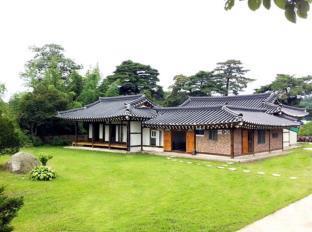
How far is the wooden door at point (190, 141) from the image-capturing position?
2033 centimetres

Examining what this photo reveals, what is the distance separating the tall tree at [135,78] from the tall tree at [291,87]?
1595 cm

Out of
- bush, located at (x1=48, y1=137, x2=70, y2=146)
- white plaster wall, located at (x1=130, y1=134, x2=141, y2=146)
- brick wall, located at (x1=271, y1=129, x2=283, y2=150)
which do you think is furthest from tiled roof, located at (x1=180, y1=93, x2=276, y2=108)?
bush, located at (x1=48, y1=137, x2=70, y2=146)

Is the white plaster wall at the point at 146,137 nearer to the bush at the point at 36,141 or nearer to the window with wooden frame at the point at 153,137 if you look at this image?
the window with wooden frame at the point at 153,137

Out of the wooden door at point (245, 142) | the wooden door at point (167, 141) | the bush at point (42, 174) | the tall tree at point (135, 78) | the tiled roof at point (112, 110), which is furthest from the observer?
the tall tree at point (135, 78)

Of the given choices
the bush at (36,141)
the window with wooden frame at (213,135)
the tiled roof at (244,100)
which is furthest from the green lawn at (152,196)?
the bush at (36,141)

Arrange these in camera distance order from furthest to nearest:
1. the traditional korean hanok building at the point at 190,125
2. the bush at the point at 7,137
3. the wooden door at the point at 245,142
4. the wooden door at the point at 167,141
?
the wooden door at the point at 167,141, the wooden door at the point at 245,142, the traditional korean hanok building at the point at 190,125, the bush at the point at 7,137

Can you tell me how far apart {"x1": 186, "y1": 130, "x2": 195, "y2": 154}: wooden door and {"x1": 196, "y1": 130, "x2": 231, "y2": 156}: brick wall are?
0.27 meters

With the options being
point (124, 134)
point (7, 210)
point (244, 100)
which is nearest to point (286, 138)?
point (244, 100)

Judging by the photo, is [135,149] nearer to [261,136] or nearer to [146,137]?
[146,137]

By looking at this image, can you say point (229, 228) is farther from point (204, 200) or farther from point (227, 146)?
point (227, 146)

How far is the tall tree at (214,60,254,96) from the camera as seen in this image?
147 feet

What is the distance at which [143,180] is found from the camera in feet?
40.7

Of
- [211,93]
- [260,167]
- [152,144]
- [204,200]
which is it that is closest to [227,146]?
[260,167]

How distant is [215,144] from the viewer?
63.5 ft
